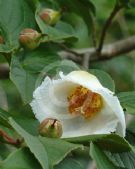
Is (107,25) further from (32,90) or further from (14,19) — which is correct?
(32,90)

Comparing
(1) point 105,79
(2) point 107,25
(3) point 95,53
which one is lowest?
(3) point 95,53

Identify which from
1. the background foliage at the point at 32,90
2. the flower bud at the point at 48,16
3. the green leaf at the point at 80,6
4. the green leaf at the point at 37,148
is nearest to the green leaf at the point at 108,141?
the background foliage at the point at 32,90

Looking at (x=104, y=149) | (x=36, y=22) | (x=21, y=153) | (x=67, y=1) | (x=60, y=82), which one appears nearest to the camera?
(x=21, y=153)

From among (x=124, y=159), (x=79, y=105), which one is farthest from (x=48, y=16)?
(x=124, y=159)

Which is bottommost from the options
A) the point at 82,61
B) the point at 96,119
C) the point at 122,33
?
the point at 122,33

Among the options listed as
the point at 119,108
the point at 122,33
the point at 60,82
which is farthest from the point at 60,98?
the point at 122,33

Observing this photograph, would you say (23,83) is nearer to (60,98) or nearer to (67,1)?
(60,98)
